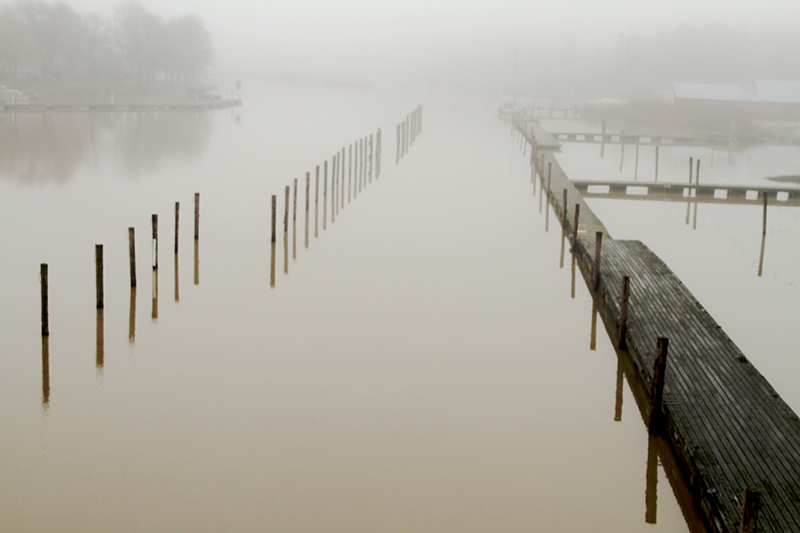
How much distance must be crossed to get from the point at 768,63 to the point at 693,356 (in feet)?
406

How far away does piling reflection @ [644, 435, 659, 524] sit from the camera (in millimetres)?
7898

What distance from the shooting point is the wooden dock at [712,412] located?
22.7 feet

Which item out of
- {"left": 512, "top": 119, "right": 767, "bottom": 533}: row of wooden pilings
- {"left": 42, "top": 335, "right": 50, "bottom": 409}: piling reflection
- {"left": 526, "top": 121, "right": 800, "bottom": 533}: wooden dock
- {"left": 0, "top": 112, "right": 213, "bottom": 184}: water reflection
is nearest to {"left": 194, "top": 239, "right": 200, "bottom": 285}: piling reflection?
{"left": 42, "top": 335, "right": 50, "bottom": 409}: piling reflection

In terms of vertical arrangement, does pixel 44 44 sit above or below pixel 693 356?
above

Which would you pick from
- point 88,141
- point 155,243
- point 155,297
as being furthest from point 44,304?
point 88,141

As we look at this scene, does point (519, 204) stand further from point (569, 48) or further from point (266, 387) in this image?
point (569, 48)

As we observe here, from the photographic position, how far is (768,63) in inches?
4732

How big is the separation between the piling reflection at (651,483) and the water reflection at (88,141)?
77.3ft

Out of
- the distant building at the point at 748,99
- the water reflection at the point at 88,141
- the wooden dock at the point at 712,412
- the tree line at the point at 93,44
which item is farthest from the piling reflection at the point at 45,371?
the tree line at the point at 93,44

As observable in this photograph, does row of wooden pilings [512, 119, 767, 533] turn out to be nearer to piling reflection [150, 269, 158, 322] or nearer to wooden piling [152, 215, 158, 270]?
piling reflection [150, 269, 158, 322]

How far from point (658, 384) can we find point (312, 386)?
4216 millimetres

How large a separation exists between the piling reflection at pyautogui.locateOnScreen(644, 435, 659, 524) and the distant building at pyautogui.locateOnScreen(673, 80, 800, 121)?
58.4m

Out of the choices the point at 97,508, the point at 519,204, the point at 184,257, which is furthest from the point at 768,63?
the point at 97,508

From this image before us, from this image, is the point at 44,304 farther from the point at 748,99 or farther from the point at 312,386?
the point at 748,99
